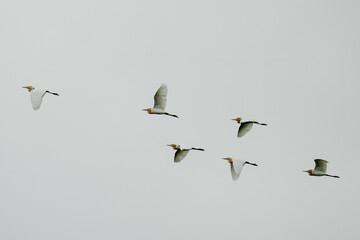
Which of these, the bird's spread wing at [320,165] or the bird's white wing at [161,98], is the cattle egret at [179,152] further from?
the bird's spread wing at [320,165]

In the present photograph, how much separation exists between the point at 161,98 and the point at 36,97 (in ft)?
21.6

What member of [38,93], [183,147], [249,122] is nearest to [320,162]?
[249,122]

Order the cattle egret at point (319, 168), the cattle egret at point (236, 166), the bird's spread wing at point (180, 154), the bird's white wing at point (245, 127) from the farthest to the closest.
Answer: the bird's spread wing at point (180, 154) → the bird's white wing at point (245, 127) → the cattle egret at point (319, 168) → the cattle egret at point (236, 166)

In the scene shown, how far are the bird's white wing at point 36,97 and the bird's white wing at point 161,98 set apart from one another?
6.02 m

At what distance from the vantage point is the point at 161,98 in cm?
4059

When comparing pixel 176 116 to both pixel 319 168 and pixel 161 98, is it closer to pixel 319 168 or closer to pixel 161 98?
pixel 161 98

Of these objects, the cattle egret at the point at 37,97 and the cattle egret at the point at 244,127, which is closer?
the cattle egret at the point at 37,97

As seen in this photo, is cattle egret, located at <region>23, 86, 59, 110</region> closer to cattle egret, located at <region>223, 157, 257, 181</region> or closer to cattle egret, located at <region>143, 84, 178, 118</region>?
cattle egret, located at <region>143, 84, 178, 118</region>

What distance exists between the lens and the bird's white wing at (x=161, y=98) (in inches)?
1583

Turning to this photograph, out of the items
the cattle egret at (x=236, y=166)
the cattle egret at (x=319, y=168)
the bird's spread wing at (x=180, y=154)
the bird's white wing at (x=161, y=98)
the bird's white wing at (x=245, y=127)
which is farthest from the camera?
the bird's spread wing at (x=180, y=154)

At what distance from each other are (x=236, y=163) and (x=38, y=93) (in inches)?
431

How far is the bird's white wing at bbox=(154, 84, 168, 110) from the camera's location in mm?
40216

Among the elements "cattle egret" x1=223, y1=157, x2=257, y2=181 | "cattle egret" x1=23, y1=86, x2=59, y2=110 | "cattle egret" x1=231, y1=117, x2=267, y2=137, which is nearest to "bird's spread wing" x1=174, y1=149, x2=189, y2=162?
"cattle egret" x1=231, y1=117, x2=267, y2=137

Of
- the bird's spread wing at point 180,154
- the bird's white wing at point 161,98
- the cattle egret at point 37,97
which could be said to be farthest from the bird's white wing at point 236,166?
the cattle egret at point 37,97
